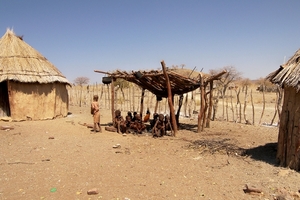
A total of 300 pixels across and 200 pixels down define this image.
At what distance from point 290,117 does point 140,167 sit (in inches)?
127

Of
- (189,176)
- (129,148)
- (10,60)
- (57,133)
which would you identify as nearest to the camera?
(189,176)

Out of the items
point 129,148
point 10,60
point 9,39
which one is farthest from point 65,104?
point 129,148

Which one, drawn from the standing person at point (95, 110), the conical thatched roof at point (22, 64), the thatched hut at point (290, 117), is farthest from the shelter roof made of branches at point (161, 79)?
the conical thatched roof at point (22, 64)

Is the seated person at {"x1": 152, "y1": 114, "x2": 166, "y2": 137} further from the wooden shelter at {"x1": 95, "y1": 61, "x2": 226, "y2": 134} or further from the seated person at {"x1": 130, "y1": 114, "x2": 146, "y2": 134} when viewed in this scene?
the seated person at {"x1": 130, "y1": 114, "x2": 146, "y2": 134}

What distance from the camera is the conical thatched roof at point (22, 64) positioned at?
32.9 feet

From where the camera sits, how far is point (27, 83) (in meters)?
10.3

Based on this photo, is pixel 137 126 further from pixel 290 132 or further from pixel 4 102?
pixel 4 102

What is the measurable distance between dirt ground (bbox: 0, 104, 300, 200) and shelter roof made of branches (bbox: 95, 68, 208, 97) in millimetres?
1854

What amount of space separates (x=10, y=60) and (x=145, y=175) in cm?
885

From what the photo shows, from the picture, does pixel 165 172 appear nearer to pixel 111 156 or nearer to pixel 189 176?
pixel 189 176

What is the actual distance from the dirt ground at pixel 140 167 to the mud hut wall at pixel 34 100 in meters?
2.43

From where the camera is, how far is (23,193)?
12.7ft

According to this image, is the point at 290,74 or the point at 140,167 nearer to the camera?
the point at 290,74

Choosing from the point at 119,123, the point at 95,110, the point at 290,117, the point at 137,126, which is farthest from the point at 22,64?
the point at 290,117
